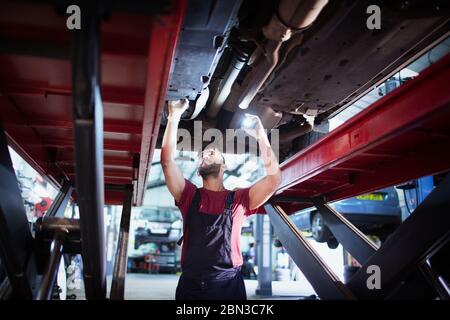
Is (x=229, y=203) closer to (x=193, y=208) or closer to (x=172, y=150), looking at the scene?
(x=193, y=208)

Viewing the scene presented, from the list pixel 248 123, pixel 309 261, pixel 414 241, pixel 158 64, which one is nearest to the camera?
pixel 158 64

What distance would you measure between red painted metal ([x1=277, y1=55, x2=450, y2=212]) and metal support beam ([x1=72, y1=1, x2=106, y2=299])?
1349mm

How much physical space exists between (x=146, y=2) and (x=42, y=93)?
87cm

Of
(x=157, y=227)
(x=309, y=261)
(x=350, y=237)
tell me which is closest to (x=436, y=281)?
(x=350, y=237)

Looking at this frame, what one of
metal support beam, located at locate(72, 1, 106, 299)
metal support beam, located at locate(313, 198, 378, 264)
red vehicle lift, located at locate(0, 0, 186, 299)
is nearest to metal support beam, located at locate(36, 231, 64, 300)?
red vehicle lift, located at locate(0, 0, 186, 299)

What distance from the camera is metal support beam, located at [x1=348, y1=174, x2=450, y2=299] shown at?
6.63ft

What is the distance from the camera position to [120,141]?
230cm

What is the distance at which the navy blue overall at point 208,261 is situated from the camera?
209cm

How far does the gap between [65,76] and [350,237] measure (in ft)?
8.46

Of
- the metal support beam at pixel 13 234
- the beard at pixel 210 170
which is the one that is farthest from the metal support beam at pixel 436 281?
→ the metal support beam at pixel 13 234

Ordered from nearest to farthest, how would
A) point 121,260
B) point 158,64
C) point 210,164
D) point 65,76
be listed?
point 158,64, point 65,76, point 121,260, point 210,164

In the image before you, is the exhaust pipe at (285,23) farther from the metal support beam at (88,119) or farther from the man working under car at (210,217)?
the metal support beam at (88,119)

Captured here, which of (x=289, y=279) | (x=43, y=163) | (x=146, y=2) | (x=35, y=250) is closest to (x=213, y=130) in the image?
(x=43, y=163)

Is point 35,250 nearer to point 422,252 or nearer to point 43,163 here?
point 43,163
